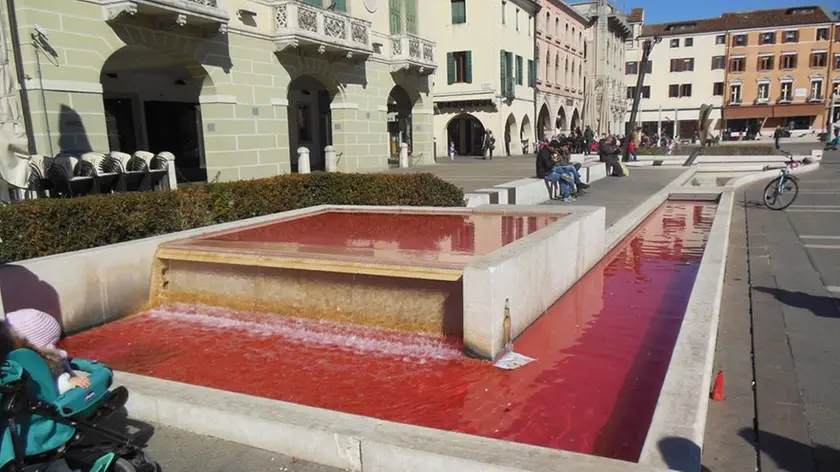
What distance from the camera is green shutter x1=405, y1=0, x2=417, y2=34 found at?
25.5m

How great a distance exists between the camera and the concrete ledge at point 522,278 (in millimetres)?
5117

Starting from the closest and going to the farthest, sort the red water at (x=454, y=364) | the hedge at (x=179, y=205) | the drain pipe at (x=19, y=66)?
1. the red water at (x=454, y=364)
2. the hedge at (x=179, y=205)
3. the drain pipe at (x=19, y=66)

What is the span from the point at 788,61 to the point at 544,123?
35745 mm

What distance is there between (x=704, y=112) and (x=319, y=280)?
86.7 ft

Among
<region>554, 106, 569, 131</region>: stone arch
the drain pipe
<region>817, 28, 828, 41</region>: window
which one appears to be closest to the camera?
the drain pipe

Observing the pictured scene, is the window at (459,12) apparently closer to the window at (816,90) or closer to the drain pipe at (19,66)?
the drain pipe at (19,66)

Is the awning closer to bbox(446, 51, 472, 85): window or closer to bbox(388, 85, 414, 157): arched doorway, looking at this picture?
bbox(446, 51, 472, 85): window

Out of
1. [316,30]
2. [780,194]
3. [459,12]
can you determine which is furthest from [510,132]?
[780,194]

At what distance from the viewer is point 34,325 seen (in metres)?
5.25

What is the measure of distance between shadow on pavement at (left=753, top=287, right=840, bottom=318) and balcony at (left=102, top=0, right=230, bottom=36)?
13.5 metres

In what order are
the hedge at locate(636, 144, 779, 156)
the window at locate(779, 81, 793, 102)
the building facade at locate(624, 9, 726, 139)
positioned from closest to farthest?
the hedge at locate(636, 144, 779, 156), the window at locate(779, 81, 793, 102), the building facade at locate(624, 9, 726, 139)

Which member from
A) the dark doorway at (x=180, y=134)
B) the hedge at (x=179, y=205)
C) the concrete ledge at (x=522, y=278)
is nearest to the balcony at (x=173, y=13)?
the hedge at (x=179, y=205)

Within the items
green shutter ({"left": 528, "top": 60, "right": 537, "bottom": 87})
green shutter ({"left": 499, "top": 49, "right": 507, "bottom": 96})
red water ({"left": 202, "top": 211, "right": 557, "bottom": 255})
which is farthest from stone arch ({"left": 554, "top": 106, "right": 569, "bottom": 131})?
red water ({"left": 202, "top": 211, "right": 557, "bottom": 255})

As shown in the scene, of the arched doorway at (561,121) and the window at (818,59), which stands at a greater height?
the window at (818,59)
